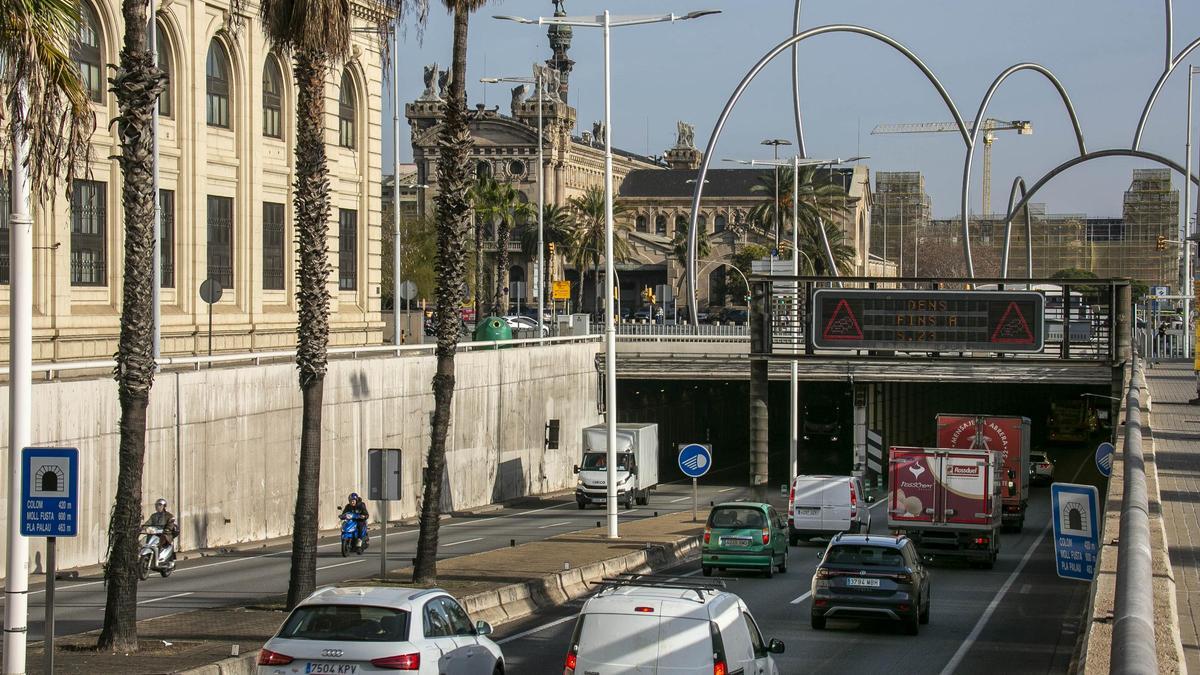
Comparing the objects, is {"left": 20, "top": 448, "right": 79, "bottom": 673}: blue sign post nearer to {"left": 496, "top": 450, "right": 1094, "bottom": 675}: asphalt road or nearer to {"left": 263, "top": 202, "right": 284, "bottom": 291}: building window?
{"left": 496, "top": 450, "right": 1094, "bottom": 675}: asphalt road

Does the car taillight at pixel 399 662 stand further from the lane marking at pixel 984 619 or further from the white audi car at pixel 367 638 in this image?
the lane marking at pixel 984 619

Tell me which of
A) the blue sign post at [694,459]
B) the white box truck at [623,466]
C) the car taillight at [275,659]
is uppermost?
the car taillight at [275,659]

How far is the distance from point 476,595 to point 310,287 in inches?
213

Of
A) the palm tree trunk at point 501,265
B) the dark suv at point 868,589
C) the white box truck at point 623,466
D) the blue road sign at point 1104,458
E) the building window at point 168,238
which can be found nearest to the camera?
the dark suv at point 868,589

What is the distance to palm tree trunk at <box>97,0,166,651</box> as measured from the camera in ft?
56.9

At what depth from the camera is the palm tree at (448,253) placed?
80.6 feet

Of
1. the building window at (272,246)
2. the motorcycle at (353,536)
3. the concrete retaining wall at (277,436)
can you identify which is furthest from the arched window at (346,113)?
the motorcycle at (353,536)

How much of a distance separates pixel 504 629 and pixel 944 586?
12259 millimetres

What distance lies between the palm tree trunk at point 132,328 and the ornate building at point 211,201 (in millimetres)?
20251

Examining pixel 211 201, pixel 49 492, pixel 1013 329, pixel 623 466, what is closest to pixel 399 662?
pixel 49 492

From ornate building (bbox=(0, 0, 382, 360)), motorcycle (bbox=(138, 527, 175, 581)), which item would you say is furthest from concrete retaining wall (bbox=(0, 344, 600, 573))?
ornate building (bbox=(0, 0, 382, 360))

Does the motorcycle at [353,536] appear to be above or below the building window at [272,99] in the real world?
below

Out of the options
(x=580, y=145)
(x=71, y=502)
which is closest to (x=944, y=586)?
(x=71, y=502)

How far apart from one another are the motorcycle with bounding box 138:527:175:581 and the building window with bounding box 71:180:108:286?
1389 centimetres
